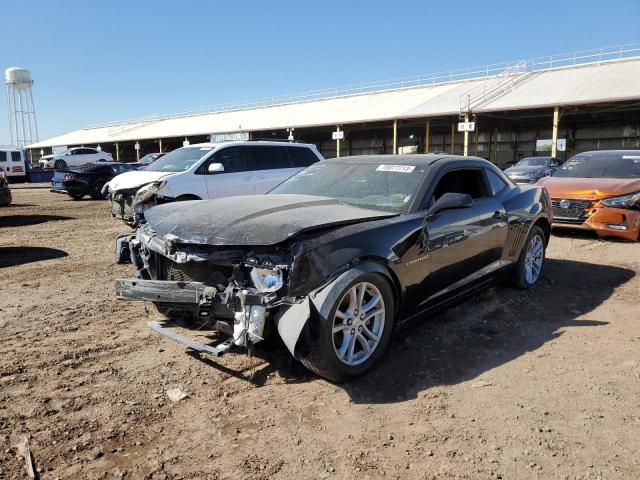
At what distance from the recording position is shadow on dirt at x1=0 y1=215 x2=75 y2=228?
11.7 metres

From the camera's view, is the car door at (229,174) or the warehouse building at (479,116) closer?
the car door at (229,174)

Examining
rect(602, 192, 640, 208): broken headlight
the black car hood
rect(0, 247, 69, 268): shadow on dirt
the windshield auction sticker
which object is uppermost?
the windshield auction sticker

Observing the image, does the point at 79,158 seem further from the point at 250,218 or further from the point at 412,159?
the point at 250,218

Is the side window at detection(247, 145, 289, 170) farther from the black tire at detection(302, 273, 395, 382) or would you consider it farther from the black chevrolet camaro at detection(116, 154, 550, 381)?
the black tire at detection(302, 273, 395, 382)

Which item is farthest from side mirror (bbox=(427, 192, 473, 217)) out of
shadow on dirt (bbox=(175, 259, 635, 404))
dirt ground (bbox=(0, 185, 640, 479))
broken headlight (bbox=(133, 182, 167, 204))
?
broken headlight (bbox=(133, 182, 167, 204))

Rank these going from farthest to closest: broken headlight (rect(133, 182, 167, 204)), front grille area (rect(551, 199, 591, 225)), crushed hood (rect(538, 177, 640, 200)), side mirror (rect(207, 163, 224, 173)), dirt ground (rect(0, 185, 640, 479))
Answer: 1. side mirror (rect(207, 163, 224, 173))
2. broken headlight (rect(133, 182, 167, 204))
3. front grille area (rect(551, 199, 591, 225))
4. crushed hood (rect(538, 177, 640, 200))
5. dirt ground (rect(0, 185, 640, 479))

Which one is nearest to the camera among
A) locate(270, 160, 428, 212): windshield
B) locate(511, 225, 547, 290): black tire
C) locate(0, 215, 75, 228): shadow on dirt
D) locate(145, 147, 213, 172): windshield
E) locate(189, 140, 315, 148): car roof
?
locate(270, 160, 428, 212): windshield

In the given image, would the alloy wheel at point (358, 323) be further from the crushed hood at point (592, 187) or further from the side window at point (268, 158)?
the side window at point (268, 158)

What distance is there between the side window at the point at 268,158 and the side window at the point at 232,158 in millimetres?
166

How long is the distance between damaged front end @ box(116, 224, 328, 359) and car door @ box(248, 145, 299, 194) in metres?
6.70

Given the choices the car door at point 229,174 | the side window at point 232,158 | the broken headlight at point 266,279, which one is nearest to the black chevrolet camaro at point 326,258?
the broken headlight at point 266,279

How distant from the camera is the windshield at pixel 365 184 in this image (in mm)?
4141

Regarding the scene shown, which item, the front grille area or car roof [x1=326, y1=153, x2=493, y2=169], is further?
the front grille area

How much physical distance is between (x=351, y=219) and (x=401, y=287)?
64 centimetres
